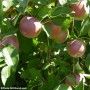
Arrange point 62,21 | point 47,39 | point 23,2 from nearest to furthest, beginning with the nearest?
point 23,2 < point 62,21 < point 47,39

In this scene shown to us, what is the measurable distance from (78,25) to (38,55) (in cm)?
32

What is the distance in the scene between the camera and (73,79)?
1.13 metres

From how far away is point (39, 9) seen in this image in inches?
40.1

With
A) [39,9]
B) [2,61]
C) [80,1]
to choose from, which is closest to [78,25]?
[80,1]

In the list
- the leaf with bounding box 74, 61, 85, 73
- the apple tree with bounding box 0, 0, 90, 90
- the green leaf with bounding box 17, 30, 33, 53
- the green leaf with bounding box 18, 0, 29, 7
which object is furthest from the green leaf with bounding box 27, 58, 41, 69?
the green leaf with bounding box 18, 0, 29, 7

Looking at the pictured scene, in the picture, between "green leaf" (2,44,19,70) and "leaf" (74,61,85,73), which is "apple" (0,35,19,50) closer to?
"green leaf" (2,44,19,70)

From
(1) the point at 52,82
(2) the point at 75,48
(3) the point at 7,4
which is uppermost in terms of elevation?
A: (3) the point at 7,4

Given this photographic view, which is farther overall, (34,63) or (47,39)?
(34,63)

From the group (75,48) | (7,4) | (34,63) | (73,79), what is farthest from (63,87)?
(7,4)

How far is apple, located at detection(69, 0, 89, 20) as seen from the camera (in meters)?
1.08

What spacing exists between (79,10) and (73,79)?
0.84 ft

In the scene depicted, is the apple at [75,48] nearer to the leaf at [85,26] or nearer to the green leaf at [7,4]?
the leaf at [85,26]

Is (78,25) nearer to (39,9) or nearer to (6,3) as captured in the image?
(39,9)

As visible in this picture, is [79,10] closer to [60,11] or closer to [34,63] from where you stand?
[60,11]
